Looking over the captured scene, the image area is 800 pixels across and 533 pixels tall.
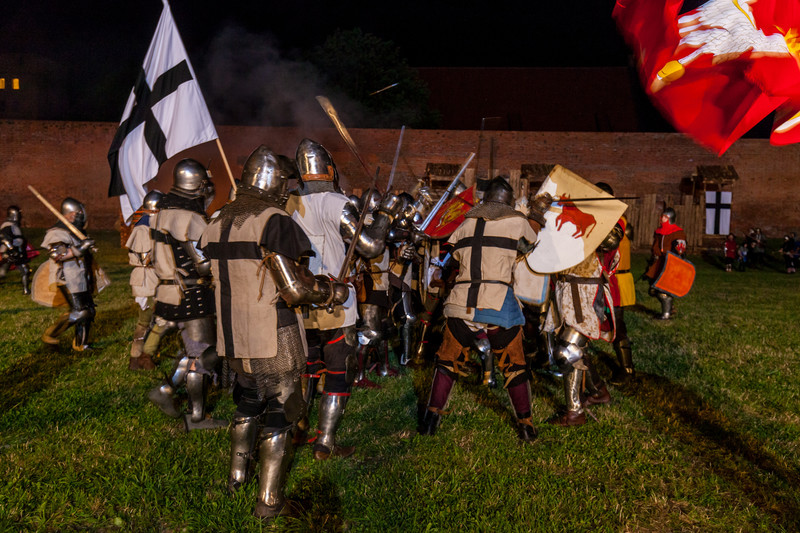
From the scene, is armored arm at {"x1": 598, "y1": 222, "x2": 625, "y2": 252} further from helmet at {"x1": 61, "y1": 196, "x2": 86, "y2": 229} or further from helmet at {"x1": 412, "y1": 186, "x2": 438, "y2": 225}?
helmet at {"x1": 61, "y1": 196, "x2": 86, "y2": 229}

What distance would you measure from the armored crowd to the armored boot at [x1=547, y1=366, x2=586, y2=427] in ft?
0.04

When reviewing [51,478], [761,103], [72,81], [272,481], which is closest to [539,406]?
[272,481]

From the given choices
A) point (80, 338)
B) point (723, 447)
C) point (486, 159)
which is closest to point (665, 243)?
point (723, 447)

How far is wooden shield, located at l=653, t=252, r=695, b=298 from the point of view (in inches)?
300

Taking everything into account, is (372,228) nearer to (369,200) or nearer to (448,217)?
(369,200)

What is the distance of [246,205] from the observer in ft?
9.54

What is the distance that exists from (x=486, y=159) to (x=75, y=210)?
20841 mm

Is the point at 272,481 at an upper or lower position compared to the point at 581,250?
lower

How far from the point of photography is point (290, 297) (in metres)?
2.80

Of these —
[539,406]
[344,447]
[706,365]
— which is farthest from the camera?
[706,365]

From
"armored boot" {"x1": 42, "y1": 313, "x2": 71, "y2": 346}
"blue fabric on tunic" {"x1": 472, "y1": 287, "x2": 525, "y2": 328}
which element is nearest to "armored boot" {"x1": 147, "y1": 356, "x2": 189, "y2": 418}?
"blue fabric on tunic" {"x1": 472, "y1": 287, "x2": 525, "y2": 328}

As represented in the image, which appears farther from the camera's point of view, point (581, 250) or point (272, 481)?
point (581, 250)

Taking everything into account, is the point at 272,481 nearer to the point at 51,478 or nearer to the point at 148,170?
the point at 51,478

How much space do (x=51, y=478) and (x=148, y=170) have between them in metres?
2.67
